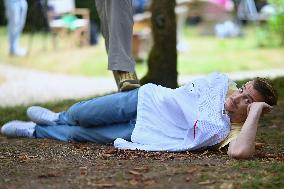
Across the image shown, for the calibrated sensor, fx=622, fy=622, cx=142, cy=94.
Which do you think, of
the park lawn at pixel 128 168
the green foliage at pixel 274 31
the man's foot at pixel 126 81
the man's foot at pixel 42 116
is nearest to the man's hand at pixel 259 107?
the park lawn at pixel 128 168

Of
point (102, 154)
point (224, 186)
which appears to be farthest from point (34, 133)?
point (224, 186)

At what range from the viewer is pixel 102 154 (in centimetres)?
375

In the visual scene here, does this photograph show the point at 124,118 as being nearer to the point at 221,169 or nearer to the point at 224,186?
the point at 221,169

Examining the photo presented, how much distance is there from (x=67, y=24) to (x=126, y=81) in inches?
487

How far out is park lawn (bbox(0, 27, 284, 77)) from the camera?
1291cm

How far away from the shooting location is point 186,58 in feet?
47.0

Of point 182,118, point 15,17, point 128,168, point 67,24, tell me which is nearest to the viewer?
point 128,168

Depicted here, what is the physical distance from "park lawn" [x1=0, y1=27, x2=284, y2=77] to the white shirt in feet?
25.6

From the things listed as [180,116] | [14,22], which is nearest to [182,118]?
[180,116]

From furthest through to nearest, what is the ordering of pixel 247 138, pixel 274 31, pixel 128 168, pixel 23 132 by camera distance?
1. pixel 274 31
2. pixel 23 132
3. pixel 247 138
4. pixel 128 168

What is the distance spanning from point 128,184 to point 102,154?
871 millimetres

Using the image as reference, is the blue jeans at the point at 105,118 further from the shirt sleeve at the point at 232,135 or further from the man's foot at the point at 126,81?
the shirt sleeve at the point at 232,135

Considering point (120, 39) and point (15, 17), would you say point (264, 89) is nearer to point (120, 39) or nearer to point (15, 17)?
point (120, 39)

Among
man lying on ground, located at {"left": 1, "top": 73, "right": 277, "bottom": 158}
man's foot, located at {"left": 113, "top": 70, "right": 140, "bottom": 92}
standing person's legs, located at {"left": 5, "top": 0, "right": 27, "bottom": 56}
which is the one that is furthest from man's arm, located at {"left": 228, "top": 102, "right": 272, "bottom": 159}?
standing person's legs, located at {"left": 5, "top": 0, "right": 27, "bottom": 56}
